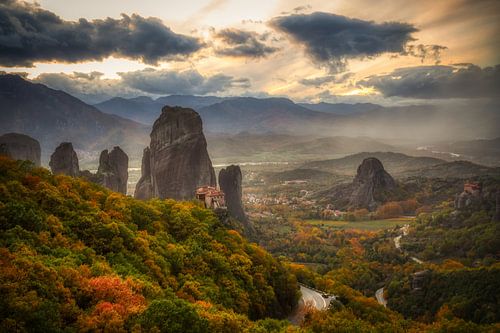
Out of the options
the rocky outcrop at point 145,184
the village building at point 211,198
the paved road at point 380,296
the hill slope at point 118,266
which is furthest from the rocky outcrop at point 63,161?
the paved road at point 380,296

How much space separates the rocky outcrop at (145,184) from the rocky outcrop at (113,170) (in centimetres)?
477

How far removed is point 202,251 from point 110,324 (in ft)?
93.3

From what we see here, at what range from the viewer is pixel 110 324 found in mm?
28141

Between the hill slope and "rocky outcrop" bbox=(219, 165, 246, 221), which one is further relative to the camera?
"rocky outcrop" bbox=(219, 165, 246, 221)

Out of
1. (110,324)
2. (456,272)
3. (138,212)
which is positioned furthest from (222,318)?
(456,272)

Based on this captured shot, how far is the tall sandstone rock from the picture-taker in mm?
128625

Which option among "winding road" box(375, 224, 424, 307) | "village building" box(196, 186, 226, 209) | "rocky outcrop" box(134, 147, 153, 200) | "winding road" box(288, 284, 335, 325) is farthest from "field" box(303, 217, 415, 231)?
"winding road" box(288, 284, 335, 325)

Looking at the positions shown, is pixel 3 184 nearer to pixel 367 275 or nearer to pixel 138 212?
pixel 138 212

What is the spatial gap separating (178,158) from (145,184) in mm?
14907

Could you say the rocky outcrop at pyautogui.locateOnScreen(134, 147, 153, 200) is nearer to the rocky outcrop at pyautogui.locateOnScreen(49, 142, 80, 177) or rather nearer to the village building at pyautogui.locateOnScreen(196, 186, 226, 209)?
the rocky outcrop at pyautogui.locateOnScreen(49, 142, 80, 177)

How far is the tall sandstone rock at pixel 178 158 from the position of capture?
129m

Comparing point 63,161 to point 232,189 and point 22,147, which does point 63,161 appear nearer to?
point 22,147

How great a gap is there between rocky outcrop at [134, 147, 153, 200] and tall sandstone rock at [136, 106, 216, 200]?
44 centimetres

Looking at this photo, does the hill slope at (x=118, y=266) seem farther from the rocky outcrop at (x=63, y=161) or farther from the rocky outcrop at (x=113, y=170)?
the rocky outcrop at (x=63, y=161)
